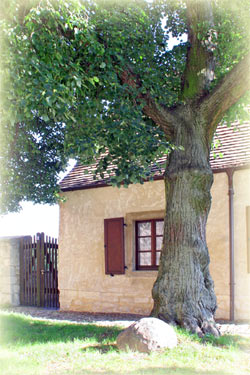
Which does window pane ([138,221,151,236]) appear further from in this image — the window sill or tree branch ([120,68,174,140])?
tree branch ([120,68,174,140])

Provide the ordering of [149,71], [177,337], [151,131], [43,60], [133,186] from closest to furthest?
[177,337] < [43,60] < [151,131] < [149,71] < [133,186]

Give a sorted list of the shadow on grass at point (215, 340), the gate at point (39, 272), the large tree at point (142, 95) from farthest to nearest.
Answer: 1. the gate at point (39, 272)
2. the large tree at point (142, 95)
3. the shadow on grass at point (215, 340)

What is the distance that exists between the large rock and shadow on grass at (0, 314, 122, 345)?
2.30 feet

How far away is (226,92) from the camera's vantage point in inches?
303

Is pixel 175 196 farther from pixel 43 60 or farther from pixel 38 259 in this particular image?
pixel 38 259

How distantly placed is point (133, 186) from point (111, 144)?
12.3 feet

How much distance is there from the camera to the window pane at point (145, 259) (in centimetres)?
1111

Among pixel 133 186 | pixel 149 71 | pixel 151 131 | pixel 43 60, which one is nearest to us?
pixel 43 60

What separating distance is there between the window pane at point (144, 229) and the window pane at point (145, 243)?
0.12 meters

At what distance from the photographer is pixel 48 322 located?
9.33 m

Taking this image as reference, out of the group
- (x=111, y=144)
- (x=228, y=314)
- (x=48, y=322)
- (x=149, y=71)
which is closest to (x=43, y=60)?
(x=111, y=144)

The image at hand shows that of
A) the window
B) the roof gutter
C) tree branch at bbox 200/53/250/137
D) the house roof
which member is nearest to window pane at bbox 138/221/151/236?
the window

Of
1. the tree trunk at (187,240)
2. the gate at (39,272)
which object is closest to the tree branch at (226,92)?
the tree trunk at (187,240)

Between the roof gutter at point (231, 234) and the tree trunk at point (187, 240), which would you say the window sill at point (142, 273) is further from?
the tree trunk at point (187, 240)
